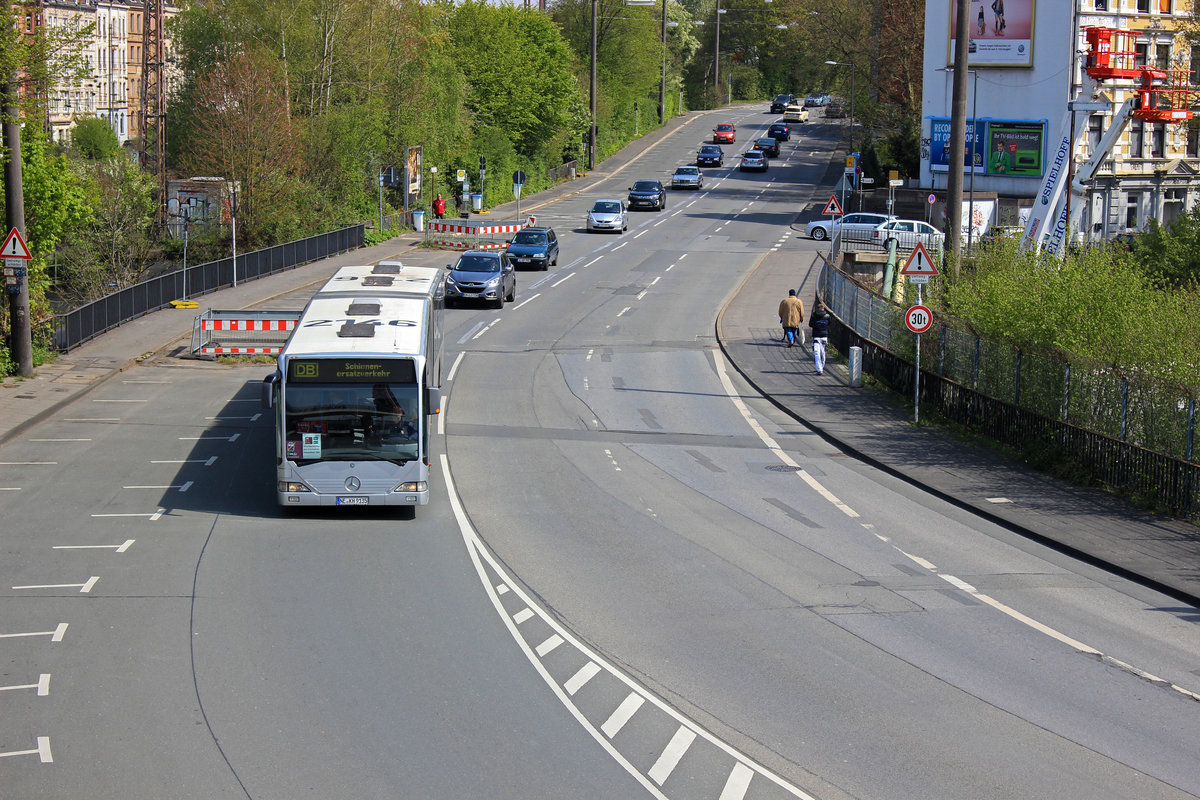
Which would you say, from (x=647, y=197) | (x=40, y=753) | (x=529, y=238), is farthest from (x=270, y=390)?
(x=647, y=197)

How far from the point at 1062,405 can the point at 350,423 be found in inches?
451

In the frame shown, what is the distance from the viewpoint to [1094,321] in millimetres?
22125

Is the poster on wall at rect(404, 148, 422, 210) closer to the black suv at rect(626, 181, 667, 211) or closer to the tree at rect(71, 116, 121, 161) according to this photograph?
the black suv at rect(626, 181, 667, 211)

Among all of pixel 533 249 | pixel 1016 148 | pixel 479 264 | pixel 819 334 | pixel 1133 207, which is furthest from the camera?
pixel 1133 207

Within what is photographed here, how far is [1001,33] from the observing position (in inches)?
2581

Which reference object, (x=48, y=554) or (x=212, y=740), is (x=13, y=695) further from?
(x=48, y=554)

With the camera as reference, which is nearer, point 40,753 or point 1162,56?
point 40,753

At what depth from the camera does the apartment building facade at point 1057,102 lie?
64.9 m

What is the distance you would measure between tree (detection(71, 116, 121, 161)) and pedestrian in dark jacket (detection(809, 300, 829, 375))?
6236 cm

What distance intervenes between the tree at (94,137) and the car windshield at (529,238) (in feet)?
140

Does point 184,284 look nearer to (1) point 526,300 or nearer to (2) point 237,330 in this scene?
(2) point 237,330

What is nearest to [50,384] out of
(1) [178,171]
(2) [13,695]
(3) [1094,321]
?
(2) [13,695]

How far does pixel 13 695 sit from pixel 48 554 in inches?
193

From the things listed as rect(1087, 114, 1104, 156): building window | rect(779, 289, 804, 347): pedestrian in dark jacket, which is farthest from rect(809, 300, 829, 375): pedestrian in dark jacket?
rect(1087, 114, 1104, 156): building window
